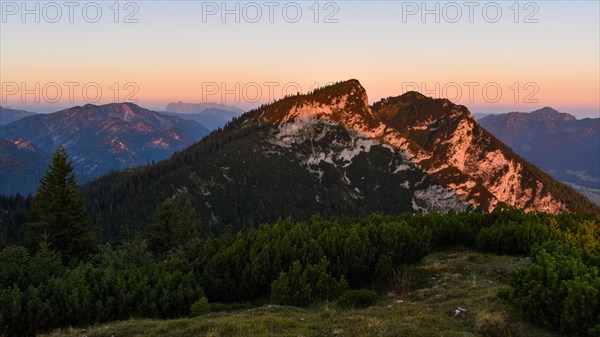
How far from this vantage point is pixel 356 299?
1758 cm

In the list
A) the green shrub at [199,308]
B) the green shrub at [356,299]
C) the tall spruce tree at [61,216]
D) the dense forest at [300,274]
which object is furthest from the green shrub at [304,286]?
the tall spruce tree at [61,216]

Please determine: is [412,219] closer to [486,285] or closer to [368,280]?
[368,280]

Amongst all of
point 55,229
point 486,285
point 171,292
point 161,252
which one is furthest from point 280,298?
point 161,252

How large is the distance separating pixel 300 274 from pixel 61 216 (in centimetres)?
3474

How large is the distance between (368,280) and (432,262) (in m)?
4.48

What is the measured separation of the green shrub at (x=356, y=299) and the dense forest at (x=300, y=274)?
0.15 ft

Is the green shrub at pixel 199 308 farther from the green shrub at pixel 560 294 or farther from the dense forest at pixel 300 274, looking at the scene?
the green shrub at pixel 560 294

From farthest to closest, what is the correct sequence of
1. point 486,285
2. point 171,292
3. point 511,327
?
1. point 171,292
2. point 486,285
3. point 511,327

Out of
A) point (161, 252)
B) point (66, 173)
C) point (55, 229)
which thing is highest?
point (66, 173)

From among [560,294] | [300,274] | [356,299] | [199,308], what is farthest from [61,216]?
[560,294]

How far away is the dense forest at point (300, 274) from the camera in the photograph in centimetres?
1223

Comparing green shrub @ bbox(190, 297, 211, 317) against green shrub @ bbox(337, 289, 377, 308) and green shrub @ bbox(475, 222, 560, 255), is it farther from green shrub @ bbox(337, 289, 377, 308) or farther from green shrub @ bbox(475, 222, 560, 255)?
green shrub @ bbox(475, 222, 560, 255)

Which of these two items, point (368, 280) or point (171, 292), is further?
point (368, 280)

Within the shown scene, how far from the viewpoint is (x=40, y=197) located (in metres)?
44.5
